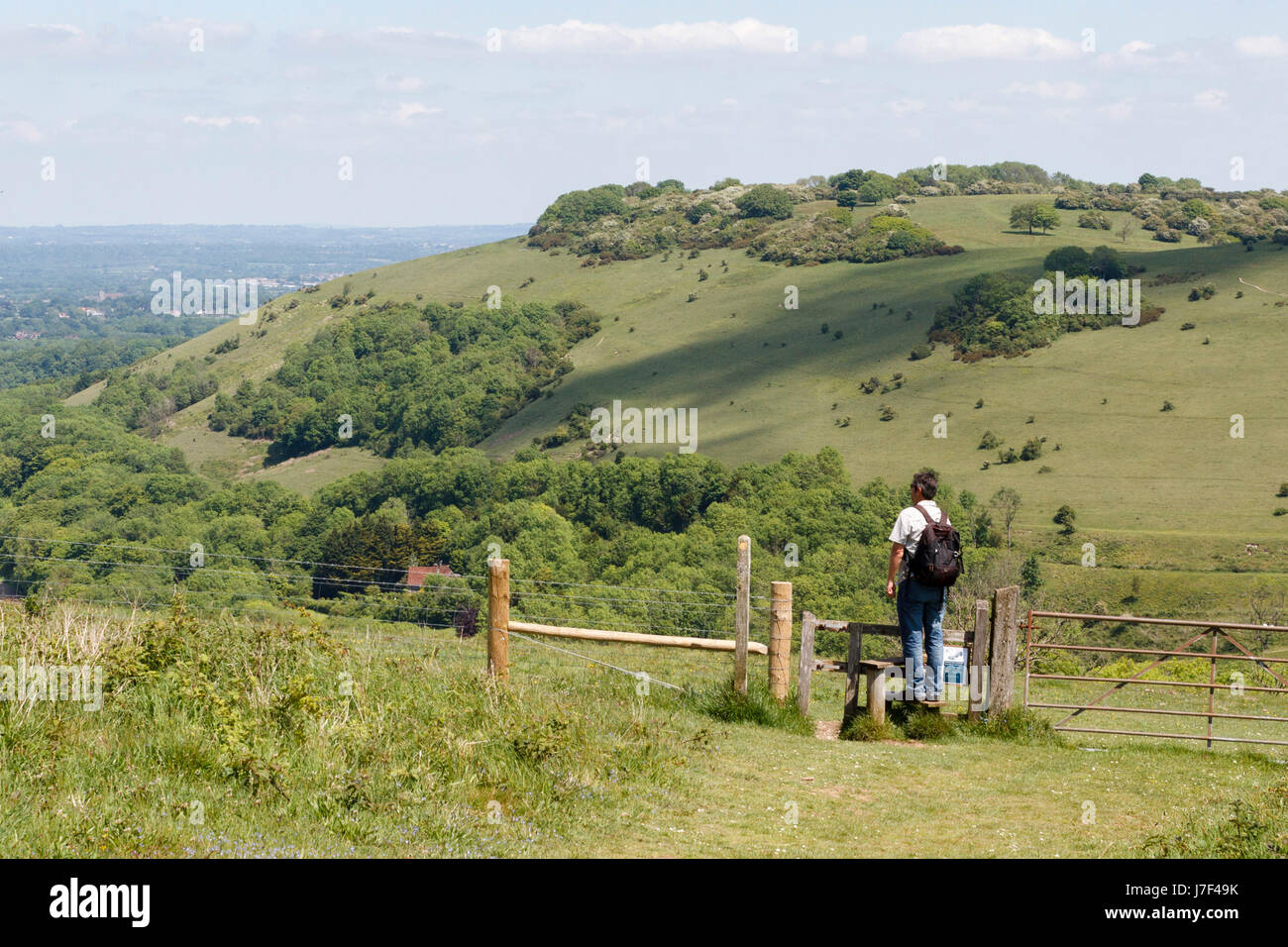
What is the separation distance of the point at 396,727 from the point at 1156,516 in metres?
72.6

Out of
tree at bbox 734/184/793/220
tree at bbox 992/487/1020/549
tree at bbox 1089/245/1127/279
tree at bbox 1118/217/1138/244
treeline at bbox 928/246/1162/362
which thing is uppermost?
tree at bbox 734/184/793/220

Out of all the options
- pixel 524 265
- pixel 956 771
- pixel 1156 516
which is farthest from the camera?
pixel 524 265

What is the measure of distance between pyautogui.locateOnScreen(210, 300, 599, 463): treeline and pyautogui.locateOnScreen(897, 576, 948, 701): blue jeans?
11427 cm

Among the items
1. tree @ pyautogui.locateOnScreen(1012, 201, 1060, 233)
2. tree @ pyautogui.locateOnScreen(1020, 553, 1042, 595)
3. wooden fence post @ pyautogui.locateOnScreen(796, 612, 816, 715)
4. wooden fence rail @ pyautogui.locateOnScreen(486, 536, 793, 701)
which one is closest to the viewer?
wooden fence rail @ pyautogui.locateOnScreen(486, 536, 793, 701)

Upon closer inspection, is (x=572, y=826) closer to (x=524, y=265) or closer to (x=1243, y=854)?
(x=1243, y=854)

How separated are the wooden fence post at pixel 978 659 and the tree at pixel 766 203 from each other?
176949 mm

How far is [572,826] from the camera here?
24.7 ft

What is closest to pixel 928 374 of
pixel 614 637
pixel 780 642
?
pixel 780 642

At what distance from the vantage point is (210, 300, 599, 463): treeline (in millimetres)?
130500

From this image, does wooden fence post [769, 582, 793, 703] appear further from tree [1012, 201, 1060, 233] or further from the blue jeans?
tree [1012, 201, 1060, 233]

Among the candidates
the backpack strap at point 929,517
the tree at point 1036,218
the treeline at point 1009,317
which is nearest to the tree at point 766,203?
the tree at point 1036,218

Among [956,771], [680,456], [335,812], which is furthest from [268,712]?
[680,456]

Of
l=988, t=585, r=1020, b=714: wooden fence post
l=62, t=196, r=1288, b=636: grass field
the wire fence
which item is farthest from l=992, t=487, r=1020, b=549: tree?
l=988, t=585, r=1020, b=714: wooden fence post

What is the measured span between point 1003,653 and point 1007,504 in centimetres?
6921
